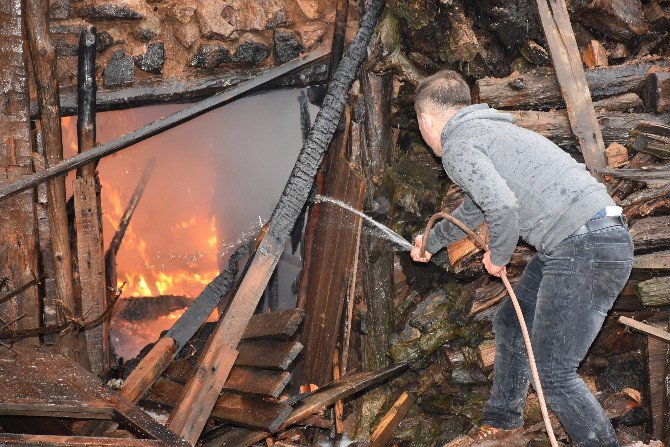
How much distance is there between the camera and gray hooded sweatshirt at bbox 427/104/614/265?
3.92m

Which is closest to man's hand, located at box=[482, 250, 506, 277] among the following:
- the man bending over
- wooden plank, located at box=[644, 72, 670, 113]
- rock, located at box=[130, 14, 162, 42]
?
the man bending over

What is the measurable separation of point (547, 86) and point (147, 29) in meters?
3.62

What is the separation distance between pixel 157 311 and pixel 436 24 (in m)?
3.91

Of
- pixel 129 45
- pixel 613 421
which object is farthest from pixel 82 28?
pixel 613 421

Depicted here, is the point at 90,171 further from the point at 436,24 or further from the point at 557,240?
the point at 557,240

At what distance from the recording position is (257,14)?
6.65 metres

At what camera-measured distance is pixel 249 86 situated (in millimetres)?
6457

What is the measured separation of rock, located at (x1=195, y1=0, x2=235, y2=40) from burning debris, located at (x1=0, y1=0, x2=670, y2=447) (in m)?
0.02

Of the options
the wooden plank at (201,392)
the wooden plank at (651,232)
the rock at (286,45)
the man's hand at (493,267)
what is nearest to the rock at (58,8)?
the rock at (286,45)

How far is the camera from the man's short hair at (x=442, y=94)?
4234 millimetres

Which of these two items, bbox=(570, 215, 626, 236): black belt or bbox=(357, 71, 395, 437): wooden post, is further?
bbox=(357, 71, 395, 437): wooden post

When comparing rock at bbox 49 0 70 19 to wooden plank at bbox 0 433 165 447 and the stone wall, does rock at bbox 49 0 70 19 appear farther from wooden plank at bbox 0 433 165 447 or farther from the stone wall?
wooden plank at bbox 0 433 165 447

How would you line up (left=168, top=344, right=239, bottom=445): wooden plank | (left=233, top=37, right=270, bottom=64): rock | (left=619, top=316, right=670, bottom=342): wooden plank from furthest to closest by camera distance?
(left=233, top=37, right=270, bottom=64): rock
(left=619, top=316, right=670, bottom=342): wooden plank
(left=168, top=344, right=239, bottom=445): wooden plank

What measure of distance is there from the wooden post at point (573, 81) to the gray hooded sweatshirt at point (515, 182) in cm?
155
